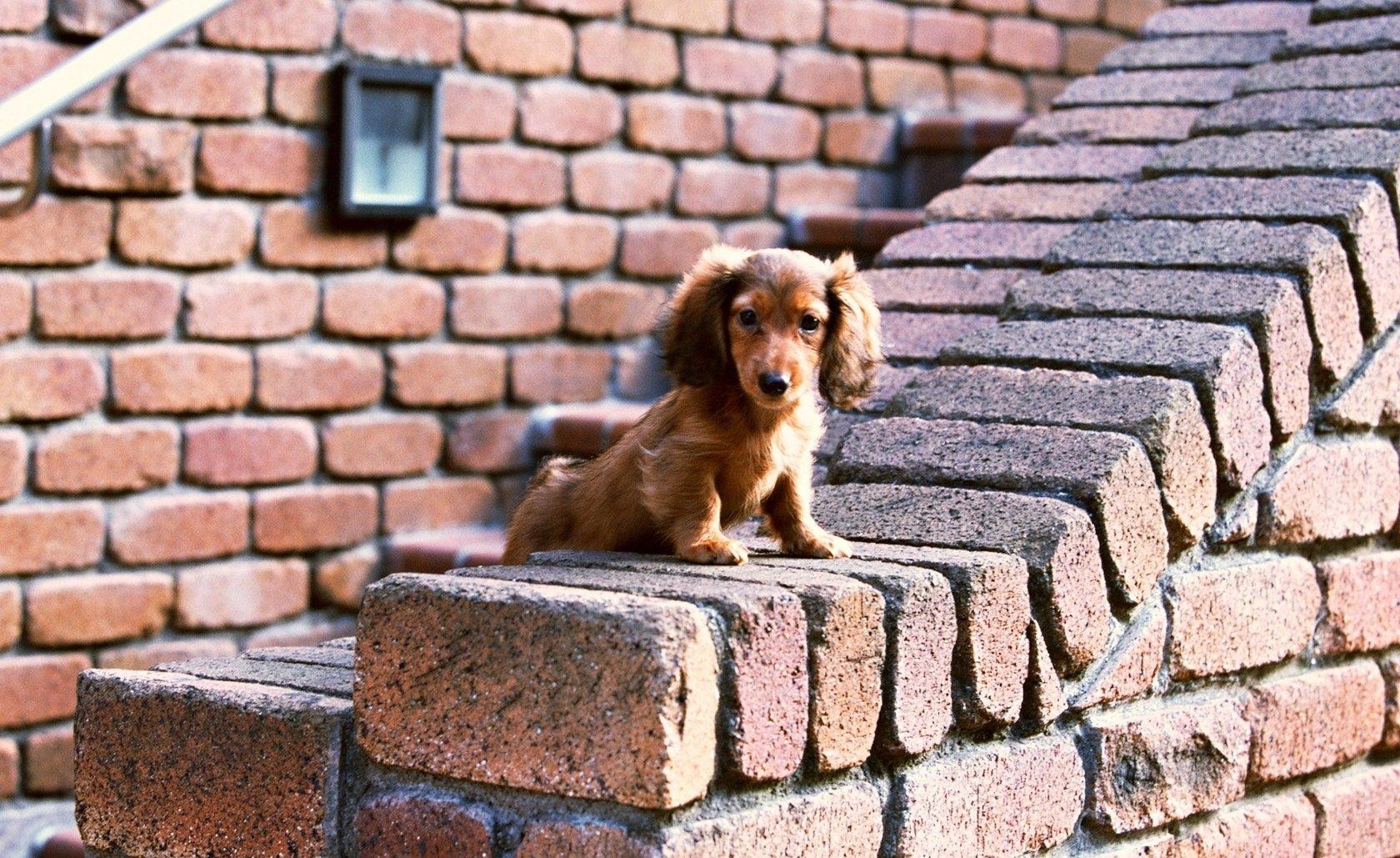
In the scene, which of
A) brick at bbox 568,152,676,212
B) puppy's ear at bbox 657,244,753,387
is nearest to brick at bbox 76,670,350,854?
puppy's ear at bbox 657,244,753,387

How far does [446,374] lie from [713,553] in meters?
1.98

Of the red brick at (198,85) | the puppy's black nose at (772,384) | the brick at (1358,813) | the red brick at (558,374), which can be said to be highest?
the red brick at (198,85)

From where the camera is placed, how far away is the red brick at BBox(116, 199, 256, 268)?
132 inches

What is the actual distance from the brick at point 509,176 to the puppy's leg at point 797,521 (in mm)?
1970

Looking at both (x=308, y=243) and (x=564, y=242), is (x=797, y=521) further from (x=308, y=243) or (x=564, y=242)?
(x=564, y=242)

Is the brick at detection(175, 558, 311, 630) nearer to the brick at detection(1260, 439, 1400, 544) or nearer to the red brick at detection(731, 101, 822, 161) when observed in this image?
the red brick at detection(731, 101, 822, 161)

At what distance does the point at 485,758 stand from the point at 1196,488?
3.33ft

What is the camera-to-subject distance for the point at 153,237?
338cm

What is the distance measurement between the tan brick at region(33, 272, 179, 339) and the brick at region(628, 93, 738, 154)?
1.18 meters

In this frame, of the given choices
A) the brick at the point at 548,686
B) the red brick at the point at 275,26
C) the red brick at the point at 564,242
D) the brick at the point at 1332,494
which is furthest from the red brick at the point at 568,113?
the brick at the point at 548,686

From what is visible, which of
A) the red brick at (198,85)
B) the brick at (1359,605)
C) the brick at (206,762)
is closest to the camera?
the brick at (206,762)

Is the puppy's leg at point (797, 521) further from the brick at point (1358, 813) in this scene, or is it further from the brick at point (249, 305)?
the brick at point (249, 305)

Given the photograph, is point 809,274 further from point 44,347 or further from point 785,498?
point 44,347

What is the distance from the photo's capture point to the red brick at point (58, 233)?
3.18 m
